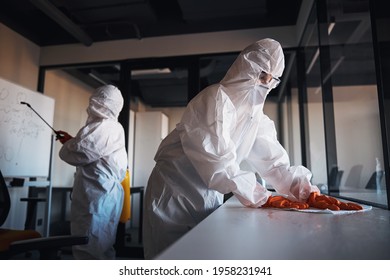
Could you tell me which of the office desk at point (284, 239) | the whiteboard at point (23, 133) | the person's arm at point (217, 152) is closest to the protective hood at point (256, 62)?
the person's arm at point (217, 152)

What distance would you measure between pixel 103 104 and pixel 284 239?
70.5 inches

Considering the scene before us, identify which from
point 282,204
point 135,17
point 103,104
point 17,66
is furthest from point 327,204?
point 17,66

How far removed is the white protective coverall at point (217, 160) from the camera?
0.90m

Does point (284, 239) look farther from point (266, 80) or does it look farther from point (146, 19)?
point (146, 19)

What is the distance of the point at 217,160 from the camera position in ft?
2.89

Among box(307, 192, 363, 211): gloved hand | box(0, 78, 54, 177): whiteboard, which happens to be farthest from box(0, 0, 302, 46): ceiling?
box(307, 192, 363, 211): gloved hand

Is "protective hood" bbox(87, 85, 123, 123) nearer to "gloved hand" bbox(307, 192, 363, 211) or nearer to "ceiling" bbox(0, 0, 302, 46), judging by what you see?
"ceiling" bbox(0, 0, 302, 46)

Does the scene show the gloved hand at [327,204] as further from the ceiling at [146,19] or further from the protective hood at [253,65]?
the ceiling at [146,19]

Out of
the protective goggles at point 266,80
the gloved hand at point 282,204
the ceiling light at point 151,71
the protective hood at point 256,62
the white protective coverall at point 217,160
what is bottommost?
the gloved hand at point 282,204

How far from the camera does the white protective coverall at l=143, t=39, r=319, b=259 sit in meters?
0.90

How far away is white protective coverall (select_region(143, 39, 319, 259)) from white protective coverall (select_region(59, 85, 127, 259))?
90 cm

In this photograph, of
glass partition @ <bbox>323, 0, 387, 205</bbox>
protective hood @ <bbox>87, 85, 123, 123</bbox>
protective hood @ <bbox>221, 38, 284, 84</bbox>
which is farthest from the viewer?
protective hood @ <bbox>87, 85, 123, 123</bbox>
